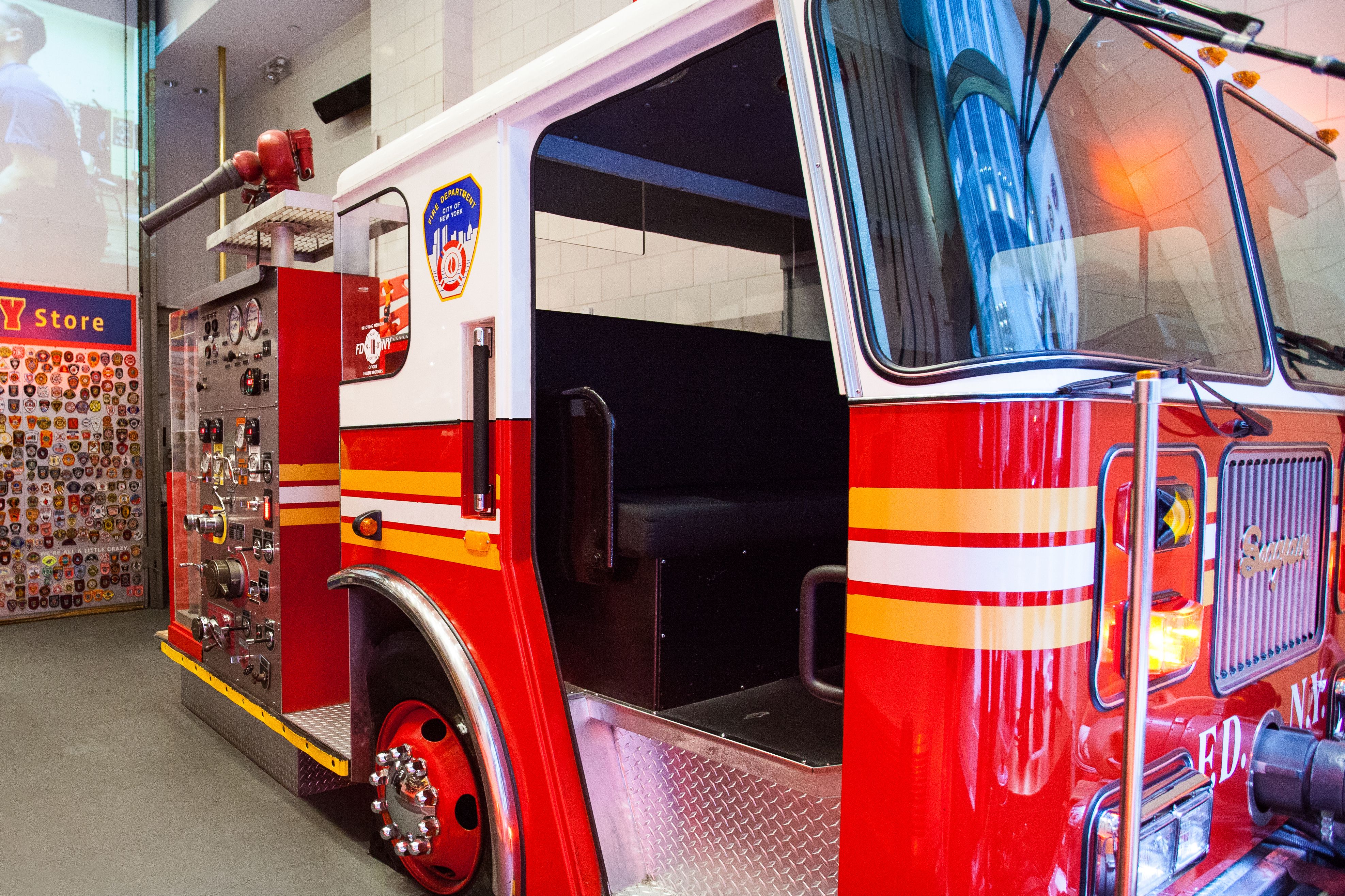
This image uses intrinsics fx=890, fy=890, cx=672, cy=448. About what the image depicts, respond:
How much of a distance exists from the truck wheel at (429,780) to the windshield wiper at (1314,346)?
1.96 m

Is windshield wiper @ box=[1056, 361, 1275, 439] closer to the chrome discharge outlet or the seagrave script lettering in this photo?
the seagrave script lettering

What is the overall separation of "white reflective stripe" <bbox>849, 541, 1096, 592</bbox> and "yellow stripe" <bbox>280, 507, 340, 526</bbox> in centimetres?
238

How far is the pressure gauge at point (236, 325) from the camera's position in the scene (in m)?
3.35

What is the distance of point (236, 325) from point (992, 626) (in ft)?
10.3

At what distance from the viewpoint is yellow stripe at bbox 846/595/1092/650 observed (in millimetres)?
1134

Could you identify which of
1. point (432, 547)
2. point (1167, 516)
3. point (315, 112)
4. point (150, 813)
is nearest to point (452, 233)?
point (432, 547)

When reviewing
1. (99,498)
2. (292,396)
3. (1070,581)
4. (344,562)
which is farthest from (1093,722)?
(99,498)

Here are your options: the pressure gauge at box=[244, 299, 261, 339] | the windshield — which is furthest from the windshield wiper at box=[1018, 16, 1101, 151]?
the pressure gauge at box=[244, 299, 261, 339]

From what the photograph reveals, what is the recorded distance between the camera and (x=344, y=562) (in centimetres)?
256

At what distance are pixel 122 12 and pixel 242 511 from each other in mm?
5824

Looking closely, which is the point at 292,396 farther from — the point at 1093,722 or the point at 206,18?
the point at 206,18

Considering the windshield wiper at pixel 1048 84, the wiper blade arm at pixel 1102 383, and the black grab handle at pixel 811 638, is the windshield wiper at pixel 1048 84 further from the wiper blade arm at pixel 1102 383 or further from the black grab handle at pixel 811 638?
the black grab handle at pixel 811 638

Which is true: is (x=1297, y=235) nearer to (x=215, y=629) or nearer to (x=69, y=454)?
(x=215, y=629)

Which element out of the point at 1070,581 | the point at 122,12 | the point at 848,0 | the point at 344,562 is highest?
the point at 122,12
